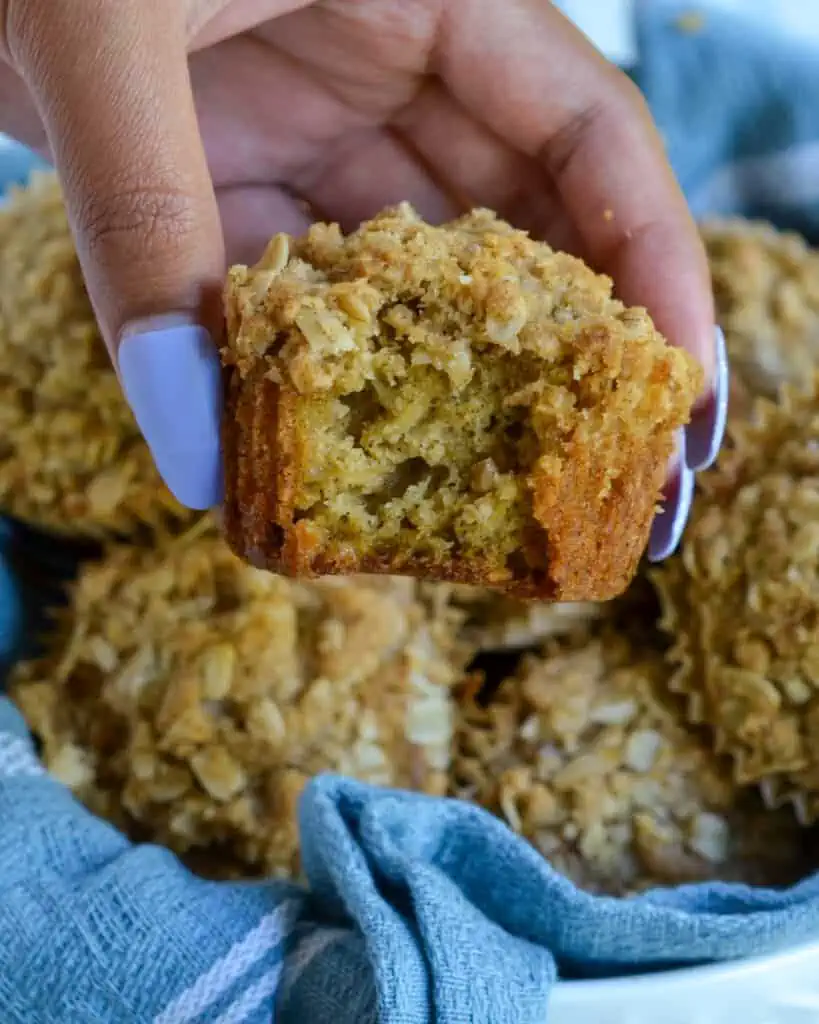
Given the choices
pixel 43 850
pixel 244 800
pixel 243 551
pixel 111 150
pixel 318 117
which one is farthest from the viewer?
pixel 318 117

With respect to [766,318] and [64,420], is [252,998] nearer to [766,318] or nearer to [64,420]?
[64,420]

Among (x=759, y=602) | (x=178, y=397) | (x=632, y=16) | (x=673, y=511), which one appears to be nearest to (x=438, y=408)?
(x=178, y=397)

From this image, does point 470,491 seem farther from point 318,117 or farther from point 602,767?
point 318,117

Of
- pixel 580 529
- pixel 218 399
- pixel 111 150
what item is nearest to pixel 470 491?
pixel 580 529

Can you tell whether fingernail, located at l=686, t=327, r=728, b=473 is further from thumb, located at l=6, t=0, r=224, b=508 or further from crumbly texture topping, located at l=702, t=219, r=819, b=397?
thumb, located at l=6, t=0, r=224, b=508

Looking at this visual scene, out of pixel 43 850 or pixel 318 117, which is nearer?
pixel 43 850
